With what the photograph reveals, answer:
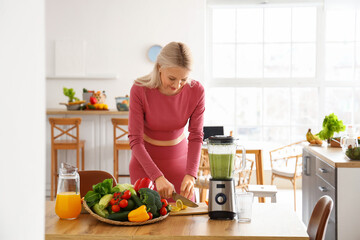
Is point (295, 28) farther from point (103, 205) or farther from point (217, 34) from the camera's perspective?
point (103, 205)

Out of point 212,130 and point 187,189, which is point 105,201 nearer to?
point 187,189

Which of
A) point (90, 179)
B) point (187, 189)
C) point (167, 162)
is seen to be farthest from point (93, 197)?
point (90, 179)

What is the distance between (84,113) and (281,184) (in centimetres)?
284

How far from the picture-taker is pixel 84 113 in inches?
219

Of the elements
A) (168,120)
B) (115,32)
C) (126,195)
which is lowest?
(126,195)

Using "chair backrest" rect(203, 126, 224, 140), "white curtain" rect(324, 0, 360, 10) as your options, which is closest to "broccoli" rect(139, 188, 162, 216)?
"chair backrest" rect(203, 126, 224, 140)

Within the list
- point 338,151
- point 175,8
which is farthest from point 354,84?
point 338,151

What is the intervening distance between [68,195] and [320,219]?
92cm

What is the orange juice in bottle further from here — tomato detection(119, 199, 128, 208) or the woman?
the woman

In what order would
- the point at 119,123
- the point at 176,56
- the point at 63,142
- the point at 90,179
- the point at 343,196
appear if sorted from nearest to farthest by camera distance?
the point at 176,56, the point at 90,179, the point at 343,196, the point at 119,123, the point at 63,142

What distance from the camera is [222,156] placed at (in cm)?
191

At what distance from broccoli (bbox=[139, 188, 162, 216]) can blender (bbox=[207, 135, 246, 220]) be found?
210 mm
